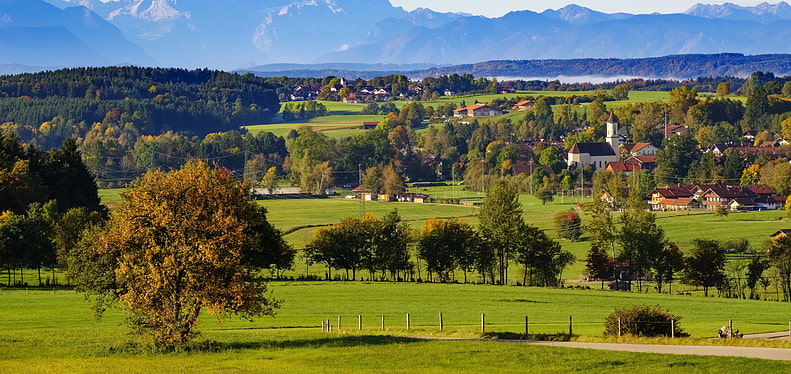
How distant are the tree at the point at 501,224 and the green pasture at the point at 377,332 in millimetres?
11639

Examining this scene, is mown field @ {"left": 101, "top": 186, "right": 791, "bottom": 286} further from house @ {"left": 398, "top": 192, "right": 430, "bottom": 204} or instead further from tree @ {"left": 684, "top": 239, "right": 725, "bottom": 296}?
house @ {"left": 398, "top": 192, "right": 430, "bottom": 204}

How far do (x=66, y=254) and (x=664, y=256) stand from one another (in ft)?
131

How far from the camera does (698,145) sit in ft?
629

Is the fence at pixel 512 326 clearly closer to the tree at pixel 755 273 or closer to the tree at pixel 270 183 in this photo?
the tree at pixel 755 273

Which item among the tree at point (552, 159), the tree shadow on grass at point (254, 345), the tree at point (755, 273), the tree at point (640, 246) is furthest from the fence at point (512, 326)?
the tree at point (552, 159)

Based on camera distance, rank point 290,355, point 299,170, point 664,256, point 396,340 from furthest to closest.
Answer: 1. point 299,170
2. point 664,256
3. point 396,340
4. point 290,355

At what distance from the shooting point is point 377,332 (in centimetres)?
4106

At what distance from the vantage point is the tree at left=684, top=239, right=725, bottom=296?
74625mm

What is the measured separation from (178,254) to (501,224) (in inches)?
1972

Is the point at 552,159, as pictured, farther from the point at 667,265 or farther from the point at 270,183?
the point at 667,265

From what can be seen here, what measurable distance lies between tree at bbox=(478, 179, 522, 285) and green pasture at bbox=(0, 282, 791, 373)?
11.6 m

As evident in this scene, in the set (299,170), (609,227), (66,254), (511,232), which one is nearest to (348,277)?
(511,232)

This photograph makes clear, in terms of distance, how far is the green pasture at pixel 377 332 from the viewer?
3058 centimetres

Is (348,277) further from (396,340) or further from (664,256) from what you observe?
(396,340)
